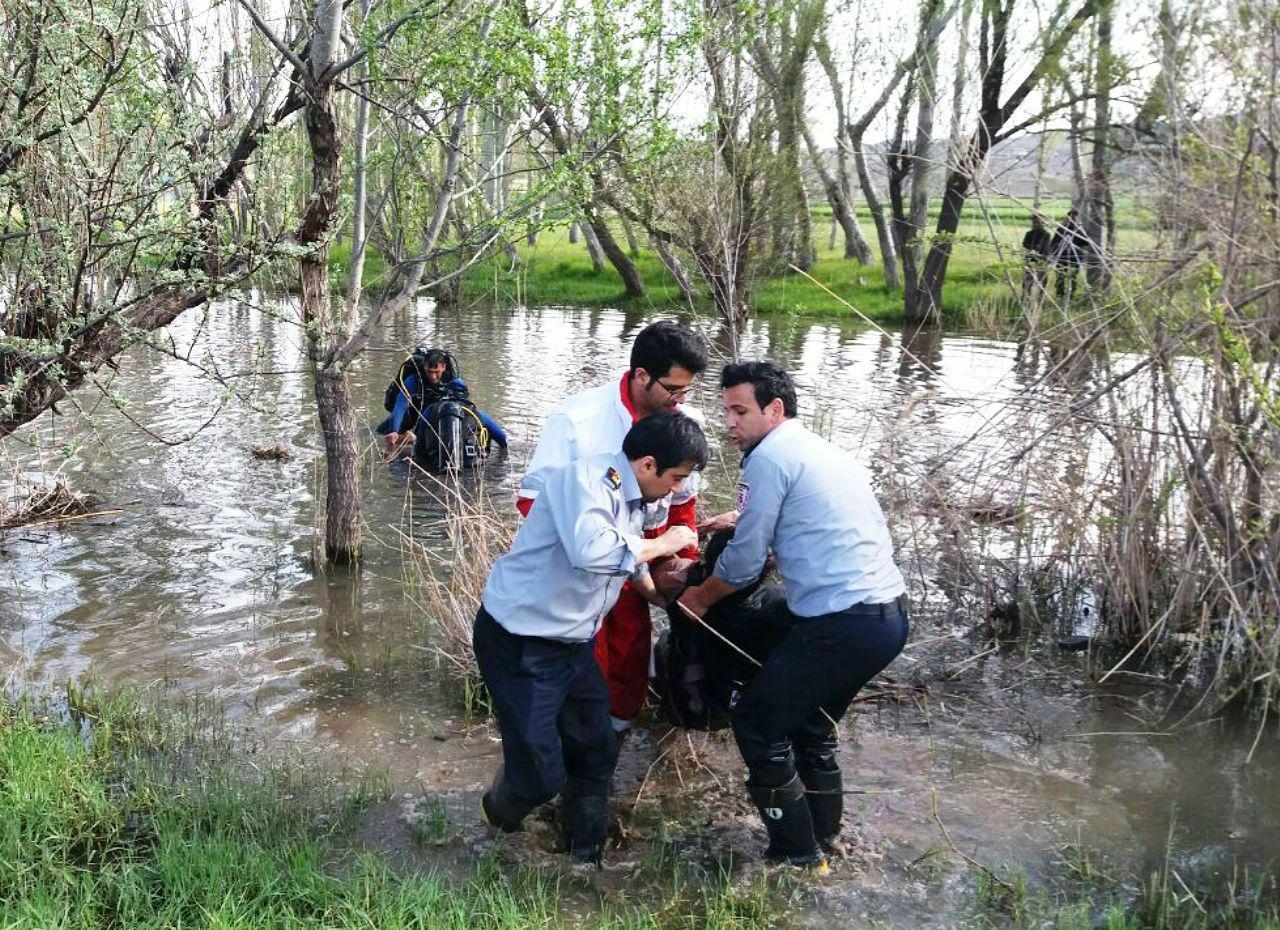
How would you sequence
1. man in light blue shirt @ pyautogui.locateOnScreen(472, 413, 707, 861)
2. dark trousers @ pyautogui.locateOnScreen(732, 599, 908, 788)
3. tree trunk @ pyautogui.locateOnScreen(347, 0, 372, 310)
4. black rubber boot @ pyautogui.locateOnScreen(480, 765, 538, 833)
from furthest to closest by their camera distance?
tree trunk @ pyautogui.locateOnScreen(347, 0, 372, 310), black rubber boot @ pyautogui.locateOnScreen(480, 765, 538, 833), dark trousers @ pyautogui.locateOnScreen(732, 599, 908, 788), man in light blue shirt @ pyautogui.locateOnScreen(472, 413, 707, 861)

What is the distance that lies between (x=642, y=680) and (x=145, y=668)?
290 cm

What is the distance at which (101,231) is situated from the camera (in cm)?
539

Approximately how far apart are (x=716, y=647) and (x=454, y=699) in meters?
1.67

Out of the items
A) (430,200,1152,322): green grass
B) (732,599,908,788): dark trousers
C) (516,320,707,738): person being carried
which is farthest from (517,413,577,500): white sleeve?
(430,200,1152,322): green grass

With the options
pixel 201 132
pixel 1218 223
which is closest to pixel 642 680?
pixel 1218 223

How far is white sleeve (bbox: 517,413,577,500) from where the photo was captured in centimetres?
438

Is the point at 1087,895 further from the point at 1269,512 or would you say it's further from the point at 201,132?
the point at 201,132

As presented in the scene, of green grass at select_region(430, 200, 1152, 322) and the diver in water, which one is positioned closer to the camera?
the diver in water

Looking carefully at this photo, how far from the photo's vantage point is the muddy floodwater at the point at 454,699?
15.4ft

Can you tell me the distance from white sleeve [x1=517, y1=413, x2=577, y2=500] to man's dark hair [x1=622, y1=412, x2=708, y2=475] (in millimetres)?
410

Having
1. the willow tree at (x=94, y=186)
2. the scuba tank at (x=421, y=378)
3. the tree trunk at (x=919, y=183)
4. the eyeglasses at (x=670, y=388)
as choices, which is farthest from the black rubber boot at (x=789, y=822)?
the tree trunk at (x=919, y=183)

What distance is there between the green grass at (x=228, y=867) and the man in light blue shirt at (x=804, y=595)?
0.37 meters

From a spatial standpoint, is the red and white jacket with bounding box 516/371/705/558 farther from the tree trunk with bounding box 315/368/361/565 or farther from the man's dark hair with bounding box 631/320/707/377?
the tree trunk with bounding box 315/368/361/565

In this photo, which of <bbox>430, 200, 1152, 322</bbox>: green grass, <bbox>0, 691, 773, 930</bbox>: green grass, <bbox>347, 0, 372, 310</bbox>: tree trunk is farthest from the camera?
<bbox>430, 200, 1152, 322</bbox>: green grass
